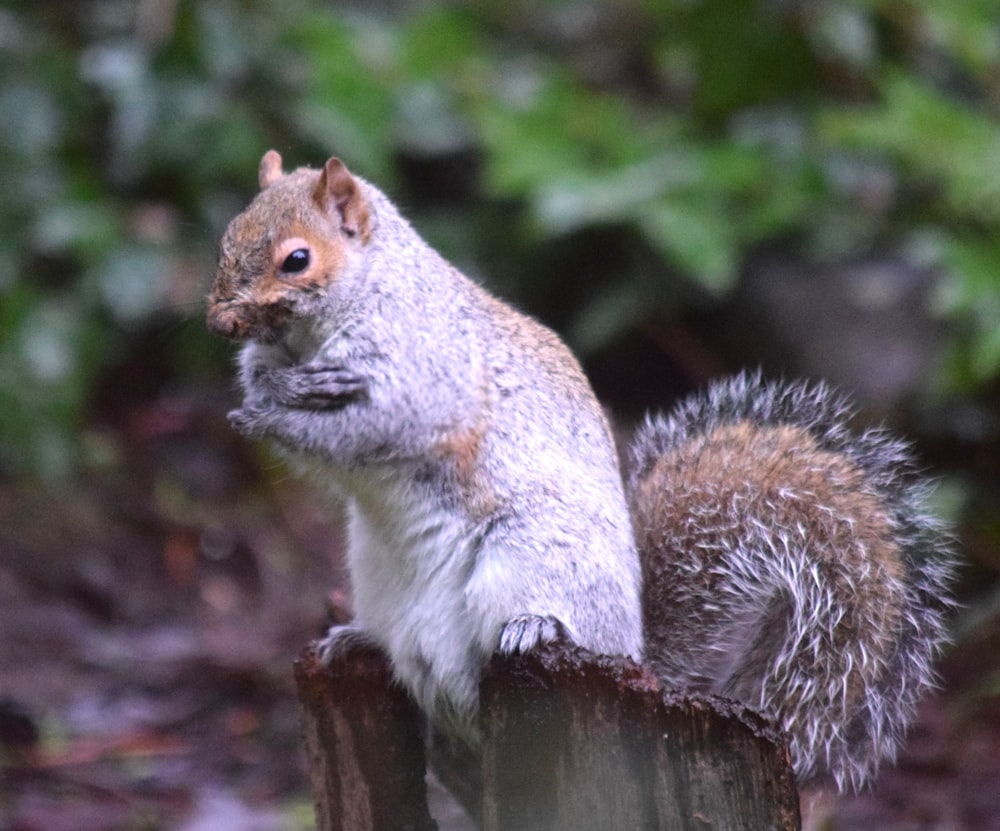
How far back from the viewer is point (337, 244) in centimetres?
220

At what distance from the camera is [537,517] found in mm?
2076

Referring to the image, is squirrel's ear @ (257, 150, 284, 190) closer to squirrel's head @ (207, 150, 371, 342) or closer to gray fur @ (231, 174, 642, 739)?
squirrel's head @ (207, 150, 371, 342)

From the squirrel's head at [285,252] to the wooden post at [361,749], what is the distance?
58cm

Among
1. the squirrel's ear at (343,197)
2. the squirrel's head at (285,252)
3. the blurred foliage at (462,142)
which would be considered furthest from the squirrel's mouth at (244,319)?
the blurred foliage at (462,142)

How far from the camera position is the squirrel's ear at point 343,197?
218 cm

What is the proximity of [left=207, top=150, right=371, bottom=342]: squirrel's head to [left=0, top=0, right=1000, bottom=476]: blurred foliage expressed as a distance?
217cm

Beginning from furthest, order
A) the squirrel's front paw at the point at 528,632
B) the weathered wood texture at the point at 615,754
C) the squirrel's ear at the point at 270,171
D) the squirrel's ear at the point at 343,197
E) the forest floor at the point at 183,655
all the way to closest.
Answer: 1. the forest floor at the point at 183,655
2. the squirrel's ear at the point at 270,171
3. the squirrel's ear at the point at 343,197
4. the squirrel's front paw at the point at 528,632
5. the weathered wood texture at the point at 615,754

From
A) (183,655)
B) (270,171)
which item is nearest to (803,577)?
(270,171)

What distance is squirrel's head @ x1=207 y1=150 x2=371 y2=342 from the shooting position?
2.08 m

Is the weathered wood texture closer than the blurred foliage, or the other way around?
the weathered wood texture

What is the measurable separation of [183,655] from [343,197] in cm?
212

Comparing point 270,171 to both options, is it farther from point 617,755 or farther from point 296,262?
point 617,755

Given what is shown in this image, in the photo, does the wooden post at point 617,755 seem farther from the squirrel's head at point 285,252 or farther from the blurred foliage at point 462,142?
the blurred foliage at point 462,142

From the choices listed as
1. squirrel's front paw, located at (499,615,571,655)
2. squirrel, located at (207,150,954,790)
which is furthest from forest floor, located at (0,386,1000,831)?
squirrel's front paw, located at (499,615,571,655)
